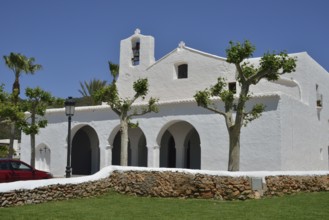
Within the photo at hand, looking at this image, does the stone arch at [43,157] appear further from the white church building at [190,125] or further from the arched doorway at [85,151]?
the arched doorway at [85,151]

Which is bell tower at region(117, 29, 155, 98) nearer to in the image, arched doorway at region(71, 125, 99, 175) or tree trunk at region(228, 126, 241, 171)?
arched doorway at region(71, 125, 99, 175)

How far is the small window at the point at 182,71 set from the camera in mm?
25141

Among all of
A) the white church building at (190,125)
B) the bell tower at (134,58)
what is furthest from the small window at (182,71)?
the bell tower at (134,58)

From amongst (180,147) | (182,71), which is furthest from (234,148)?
(182,71)

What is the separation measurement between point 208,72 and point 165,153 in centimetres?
517

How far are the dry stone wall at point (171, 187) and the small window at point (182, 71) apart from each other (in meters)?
11.6

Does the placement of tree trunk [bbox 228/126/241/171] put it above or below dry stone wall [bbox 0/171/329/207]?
above

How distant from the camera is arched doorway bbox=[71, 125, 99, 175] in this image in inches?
1063

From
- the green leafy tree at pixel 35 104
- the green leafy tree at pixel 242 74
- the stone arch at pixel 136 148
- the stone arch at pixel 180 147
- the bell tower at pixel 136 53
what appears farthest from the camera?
the bell tower at pixel 136 53

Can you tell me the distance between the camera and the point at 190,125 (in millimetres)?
23406

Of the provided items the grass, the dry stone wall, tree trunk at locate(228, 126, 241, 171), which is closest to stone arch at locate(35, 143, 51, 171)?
the dry stone wall

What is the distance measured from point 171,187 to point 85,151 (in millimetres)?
14926

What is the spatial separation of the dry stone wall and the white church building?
15.4 ft

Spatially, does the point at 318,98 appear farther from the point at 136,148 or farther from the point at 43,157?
the point at 43,157
